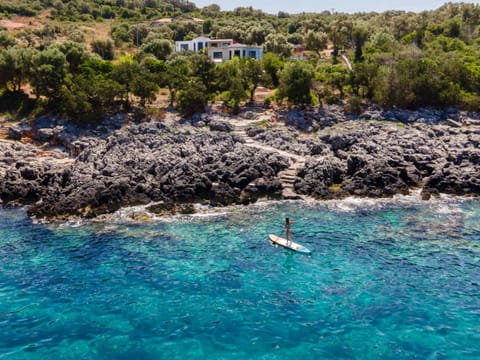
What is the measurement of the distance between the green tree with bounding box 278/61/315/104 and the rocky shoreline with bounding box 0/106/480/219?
434 cm

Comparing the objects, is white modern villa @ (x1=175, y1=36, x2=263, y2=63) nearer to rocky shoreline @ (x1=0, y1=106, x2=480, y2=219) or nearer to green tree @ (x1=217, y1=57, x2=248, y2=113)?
green tree @ (x1=217, y1=57, x2=248, y2=113)

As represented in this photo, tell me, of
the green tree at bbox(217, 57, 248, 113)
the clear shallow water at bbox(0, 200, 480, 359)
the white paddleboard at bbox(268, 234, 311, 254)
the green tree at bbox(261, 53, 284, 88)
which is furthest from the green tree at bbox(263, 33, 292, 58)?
the white paddleboard at bbox(268, 234, 311, 254)

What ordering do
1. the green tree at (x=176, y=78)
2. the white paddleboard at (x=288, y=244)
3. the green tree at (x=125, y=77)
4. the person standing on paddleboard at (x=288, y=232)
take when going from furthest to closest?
the green tree at (x=176, y=78)
the green tree at (x=125, y=77)
the person standing on paddleboard at (x=288, y=232)
the white paddleboard at (x=288, y=244)

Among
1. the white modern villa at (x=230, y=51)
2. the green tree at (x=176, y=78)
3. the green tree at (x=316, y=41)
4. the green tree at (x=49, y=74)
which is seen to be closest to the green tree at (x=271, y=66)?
the green tree at (x=176, y=78)

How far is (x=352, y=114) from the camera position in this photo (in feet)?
209

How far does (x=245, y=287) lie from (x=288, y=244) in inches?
265

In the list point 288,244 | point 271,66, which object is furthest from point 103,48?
point 288,244

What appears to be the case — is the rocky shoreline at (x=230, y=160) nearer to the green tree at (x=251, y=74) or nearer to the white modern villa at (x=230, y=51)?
the green tree at (x=251, y=74)

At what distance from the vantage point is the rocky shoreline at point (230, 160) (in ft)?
145

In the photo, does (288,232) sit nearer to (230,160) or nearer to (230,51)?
(230,160)

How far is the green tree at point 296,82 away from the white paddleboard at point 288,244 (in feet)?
115

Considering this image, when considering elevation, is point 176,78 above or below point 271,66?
below

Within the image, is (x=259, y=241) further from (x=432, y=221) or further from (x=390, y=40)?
(x=390, y=40)

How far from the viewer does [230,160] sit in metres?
48.6
